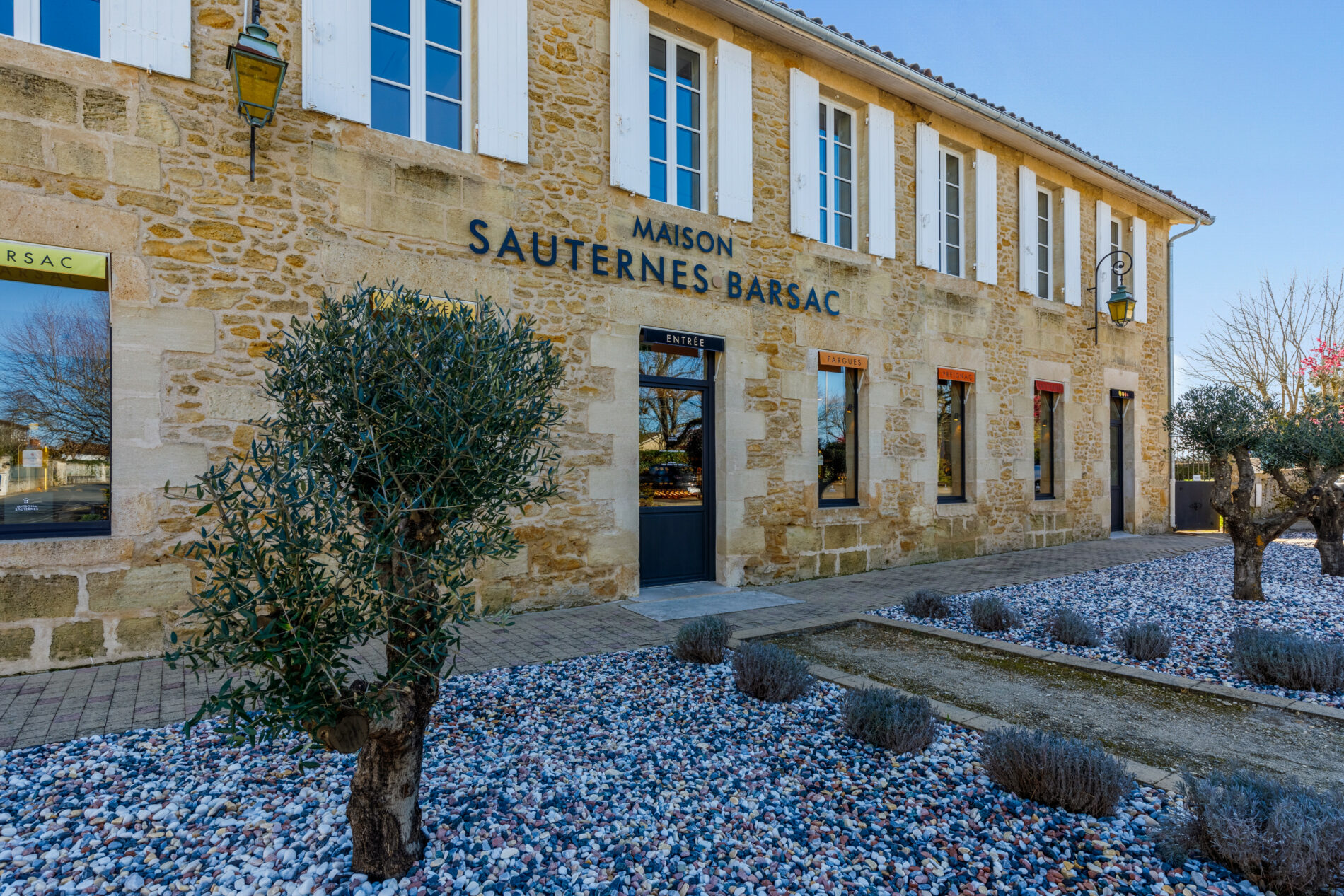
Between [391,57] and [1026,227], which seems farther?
[1026,227]

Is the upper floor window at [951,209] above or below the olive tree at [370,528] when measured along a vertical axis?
above

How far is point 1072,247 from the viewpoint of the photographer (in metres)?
10.8

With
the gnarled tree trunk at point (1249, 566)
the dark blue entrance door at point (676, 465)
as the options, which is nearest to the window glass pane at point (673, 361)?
the dark blue entrance door at point (676, 465)

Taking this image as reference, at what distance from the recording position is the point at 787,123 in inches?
297

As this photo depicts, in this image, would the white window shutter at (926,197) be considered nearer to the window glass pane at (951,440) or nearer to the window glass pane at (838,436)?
the window glass pane at (951,440)

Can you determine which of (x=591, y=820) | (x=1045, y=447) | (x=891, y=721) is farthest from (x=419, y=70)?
(x=1045, y=447)

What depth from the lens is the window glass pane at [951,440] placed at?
9328mm

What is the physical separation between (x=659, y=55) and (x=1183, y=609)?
6.99 metres

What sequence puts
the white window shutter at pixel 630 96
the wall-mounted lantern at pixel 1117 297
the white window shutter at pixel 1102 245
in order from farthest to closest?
the white window shutter at pixel 1102 245 → the wall-mounted lantern at pixel 1117 297 → the white window shutter at pixel 630 96

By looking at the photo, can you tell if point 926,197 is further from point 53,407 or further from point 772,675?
point 53,407

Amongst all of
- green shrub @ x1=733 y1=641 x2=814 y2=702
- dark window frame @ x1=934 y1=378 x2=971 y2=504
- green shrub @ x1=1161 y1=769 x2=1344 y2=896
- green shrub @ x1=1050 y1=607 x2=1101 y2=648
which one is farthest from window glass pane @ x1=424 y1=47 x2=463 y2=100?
dark window frame @ x1=934 y1=378 x2=971 y2=504

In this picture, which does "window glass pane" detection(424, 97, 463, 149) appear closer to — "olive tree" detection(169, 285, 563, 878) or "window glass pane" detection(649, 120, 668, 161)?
"window glass pane" detection(649, 120, 668, 161)

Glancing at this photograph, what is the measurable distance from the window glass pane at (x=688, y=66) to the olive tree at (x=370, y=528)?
5722 millimetres

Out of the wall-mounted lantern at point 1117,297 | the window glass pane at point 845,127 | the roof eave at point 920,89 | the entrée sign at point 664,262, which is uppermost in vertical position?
the roof eave at point 920,89
